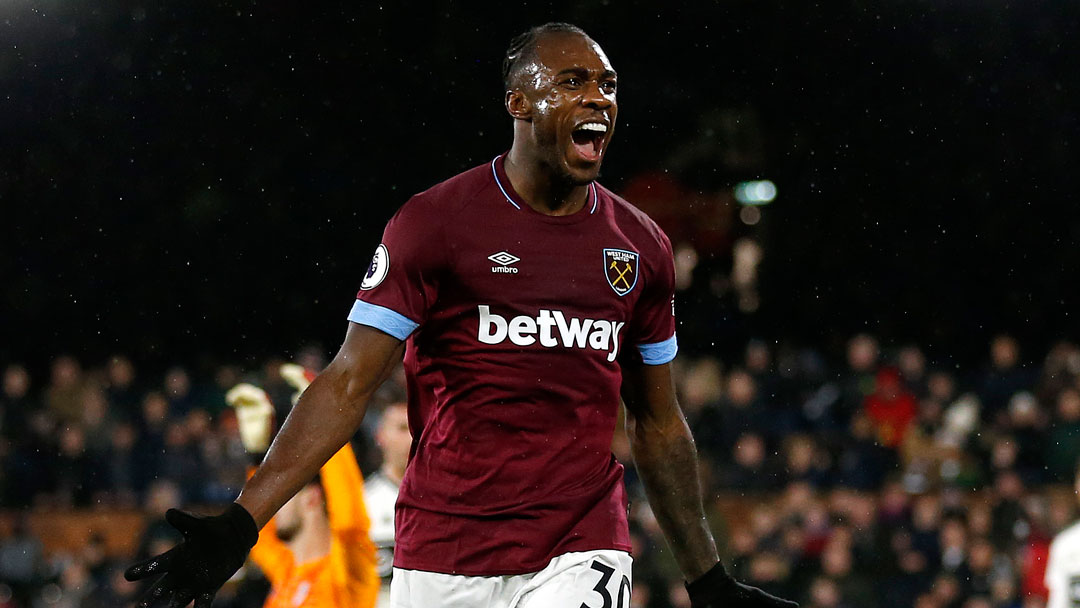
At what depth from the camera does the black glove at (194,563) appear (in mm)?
2930

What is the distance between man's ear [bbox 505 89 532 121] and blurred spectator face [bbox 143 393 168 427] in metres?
9.64

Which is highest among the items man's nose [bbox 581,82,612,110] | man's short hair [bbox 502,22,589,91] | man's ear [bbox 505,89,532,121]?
man's short hair [bbox 502,22,589,91]

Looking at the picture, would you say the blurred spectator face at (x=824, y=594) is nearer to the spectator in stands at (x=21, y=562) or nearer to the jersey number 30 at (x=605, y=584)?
the spectator in stands at (x=21, y=562)

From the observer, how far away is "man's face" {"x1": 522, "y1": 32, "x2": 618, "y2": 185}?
3.60 meters

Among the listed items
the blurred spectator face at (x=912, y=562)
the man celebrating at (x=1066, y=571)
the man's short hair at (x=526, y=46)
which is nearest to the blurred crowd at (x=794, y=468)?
the blurred spectator face at (x=912, y=562)

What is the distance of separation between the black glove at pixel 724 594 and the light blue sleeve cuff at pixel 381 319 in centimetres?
111

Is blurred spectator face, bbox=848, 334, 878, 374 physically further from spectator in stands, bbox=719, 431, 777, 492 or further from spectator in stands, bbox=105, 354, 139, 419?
spectator in stands, bbox=105, 354, 139, 419

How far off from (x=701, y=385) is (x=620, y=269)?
8.63 m

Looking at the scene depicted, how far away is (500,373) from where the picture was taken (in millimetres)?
3555

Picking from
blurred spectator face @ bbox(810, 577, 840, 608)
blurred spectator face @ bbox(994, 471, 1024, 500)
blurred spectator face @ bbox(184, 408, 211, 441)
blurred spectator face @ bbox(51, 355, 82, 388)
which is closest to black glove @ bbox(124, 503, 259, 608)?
blurred spectator face @ bbox(810, 577, 840, 608)

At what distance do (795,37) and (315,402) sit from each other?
1358 centimetres

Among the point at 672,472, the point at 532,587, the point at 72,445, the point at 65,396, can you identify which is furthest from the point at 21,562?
the point at 532,587

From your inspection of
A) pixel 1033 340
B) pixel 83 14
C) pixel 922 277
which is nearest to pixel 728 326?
pixel 922 277

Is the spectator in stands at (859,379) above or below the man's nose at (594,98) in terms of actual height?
below
